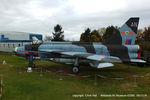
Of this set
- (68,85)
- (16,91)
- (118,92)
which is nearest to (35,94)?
(16,91)

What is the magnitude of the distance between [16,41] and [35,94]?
3191 cm

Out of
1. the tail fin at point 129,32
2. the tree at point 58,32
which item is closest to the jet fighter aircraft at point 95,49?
the tail fin at point 129,32

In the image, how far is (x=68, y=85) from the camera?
27.6ft

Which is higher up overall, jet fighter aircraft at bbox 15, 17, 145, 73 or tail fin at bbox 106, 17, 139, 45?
tail fin at bbox 106, 17, 139, 45

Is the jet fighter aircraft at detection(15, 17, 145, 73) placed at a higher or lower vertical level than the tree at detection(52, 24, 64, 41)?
lower

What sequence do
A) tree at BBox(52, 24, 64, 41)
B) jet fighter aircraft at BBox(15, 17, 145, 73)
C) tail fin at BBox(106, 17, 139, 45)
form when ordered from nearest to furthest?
jet fighter aircraft at BBox(15, 17, 145, 73), tail fin at BBox(106, 17, 139, 45), tree at BBox(52, 24, 64, 41)

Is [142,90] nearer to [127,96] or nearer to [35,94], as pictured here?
[127,96]

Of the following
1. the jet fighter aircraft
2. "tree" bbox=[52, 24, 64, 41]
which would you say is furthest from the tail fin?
"tree" bbox=[52, 24, 64, 41]

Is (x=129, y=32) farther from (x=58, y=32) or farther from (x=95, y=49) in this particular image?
(x=58, y=32)

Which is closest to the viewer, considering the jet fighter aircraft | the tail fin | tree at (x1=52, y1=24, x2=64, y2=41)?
the jet fighter aircraft

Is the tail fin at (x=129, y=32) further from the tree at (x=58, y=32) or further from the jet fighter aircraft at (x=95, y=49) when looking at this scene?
the tree at (x=58, y=32)

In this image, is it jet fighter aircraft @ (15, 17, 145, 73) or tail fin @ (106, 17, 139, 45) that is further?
tail fin @ (106, 17, 139, 45)

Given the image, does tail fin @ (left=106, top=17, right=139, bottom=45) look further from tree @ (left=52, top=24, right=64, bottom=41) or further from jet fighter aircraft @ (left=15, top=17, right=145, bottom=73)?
tree @ (left=52, top=24, right=64, bottom=41)

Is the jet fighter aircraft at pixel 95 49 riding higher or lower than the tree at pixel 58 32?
lower
